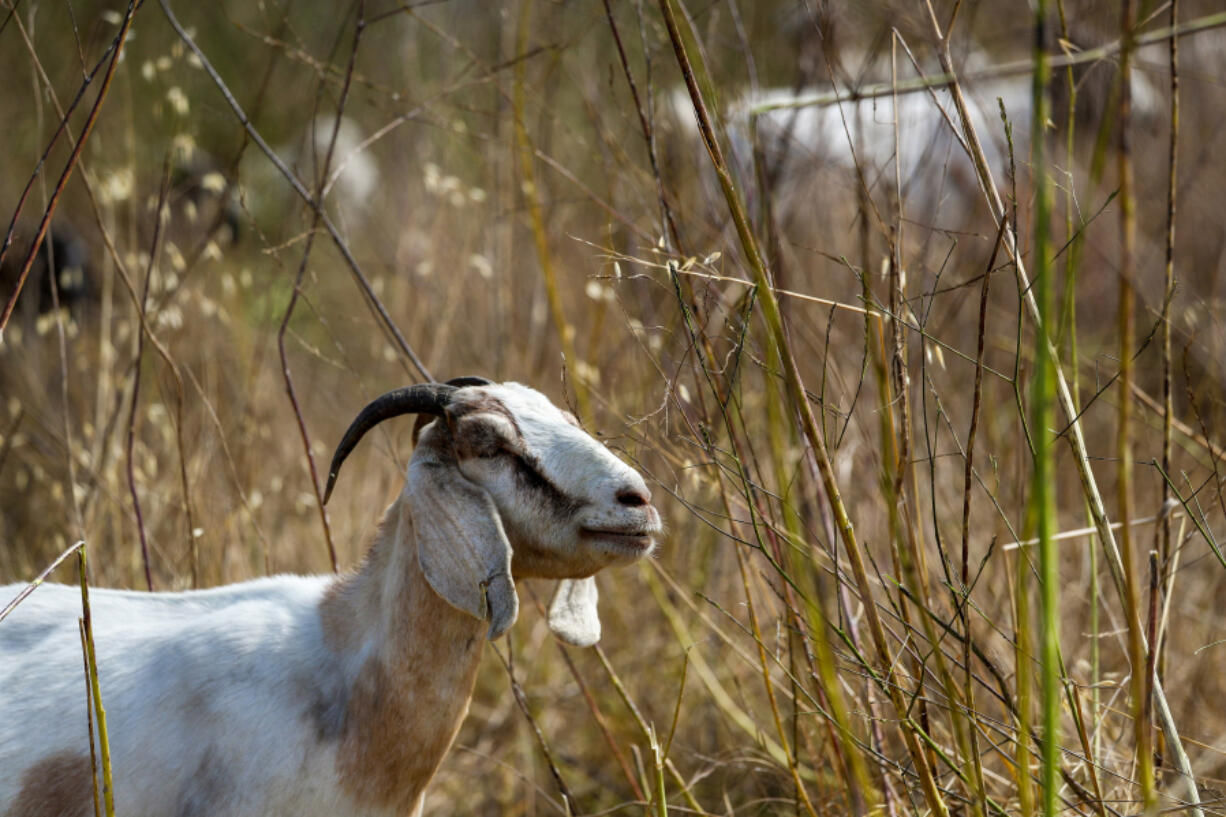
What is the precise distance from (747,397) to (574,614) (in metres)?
1.67

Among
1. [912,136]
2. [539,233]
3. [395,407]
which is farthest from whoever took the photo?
[912,136]

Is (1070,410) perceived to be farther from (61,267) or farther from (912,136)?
(61,267)

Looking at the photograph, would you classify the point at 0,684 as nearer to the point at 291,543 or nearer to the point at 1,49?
the point at 291,543

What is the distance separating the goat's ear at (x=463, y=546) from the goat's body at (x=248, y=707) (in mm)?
148

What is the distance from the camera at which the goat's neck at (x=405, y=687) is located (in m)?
2.29

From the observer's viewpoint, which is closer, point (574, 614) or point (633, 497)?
point (633, 497)

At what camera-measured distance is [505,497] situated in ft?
7.32

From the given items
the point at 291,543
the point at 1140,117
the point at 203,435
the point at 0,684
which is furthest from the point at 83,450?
the point at 1140,117

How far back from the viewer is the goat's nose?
2.13 meters

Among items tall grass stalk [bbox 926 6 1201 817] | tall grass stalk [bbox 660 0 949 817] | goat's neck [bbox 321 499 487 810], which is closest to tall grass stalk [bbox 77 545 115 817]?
goat's neck [bbox 321 499 487 810]

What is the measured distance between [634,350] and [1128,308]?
9.34 ft

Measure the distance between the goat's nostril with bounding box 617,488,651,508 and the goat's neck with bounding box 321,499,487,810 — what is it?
0.44 meters

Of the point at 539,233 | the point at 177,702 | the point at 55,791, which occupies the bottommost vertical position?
the point at 55,791

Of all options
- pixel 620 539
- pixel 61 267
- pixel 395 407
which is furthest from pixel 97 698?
pixel 61 267
